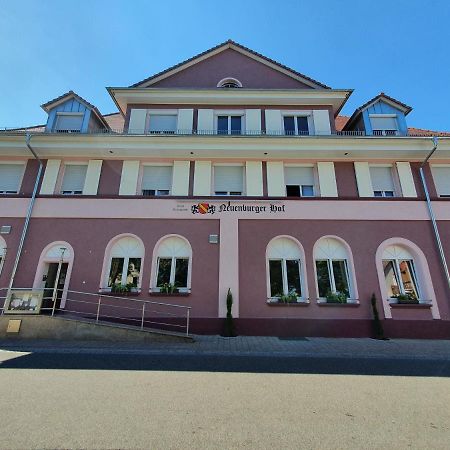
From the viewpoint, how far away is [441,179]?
12242mm

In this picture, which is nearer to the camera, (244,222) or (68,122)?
(244,222)

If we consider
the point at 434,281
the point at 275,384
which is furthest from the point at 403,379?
the point at 434,281

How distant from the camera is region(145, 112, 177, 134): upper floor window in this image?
44.5ft

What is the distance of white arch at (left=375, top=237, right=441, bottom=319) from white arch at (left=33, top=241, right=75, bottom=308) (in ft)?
40.1

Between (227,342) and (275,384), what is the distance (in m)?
3.79

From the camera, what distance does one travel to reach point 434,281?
10711 millimetres

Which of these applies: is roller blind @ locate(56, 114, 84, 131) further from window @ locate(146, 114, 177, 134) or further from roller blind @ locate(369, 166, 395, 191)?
roller blind @ locate(369, 166, 395, 191)

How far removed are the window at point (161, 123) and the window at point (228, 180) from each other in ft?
11.2

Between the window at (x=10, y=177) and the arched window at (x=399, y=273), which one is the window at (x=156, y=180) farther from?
the arched window at (x=399, y=273)

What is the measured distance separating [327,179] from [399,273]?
4805mm

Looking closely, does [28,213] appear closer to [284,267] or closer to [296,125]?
[284,267]

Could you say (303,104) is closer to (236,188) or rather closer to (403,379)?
(236,188)

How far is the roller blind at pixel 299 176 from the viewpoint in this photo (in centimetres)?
1226

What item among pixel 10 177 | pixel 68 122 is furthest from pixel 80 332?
pixel 68 122
